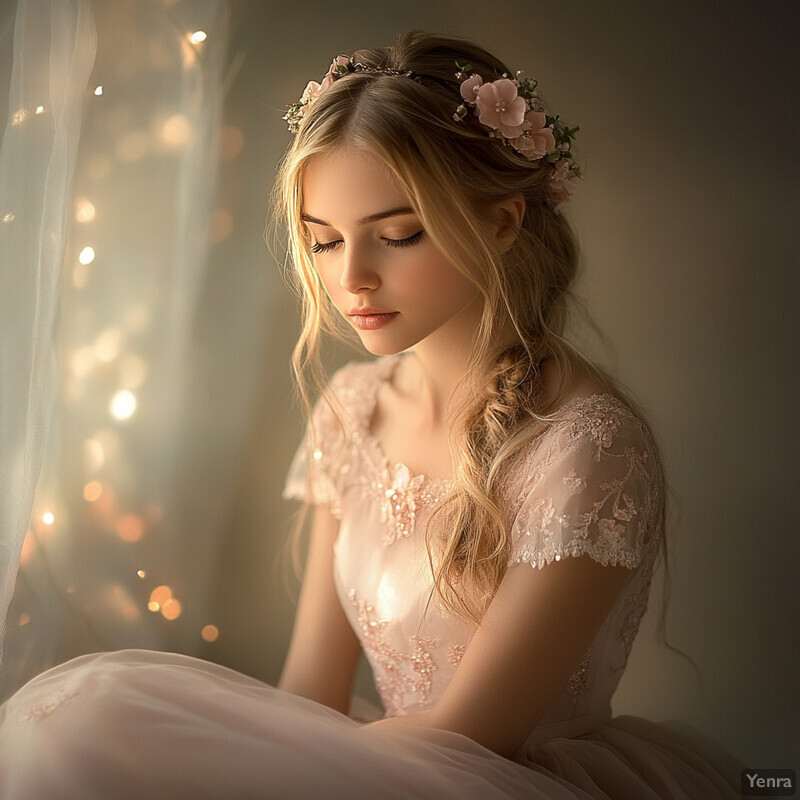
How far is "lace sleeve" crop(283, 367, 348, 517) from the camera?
1.44 meters

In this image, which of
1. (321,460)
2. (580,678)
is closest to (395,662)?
(580,678)

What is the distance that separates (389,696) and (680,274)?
3.10 ft

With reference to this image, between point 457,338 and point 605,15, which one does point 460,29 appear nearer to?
point 605,15

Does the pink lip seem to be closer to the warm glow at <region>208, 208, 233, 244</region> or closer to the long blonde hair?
the long blonde hair

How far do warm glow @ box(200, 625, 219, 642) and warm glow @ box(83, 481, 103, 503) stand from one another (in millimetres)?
371

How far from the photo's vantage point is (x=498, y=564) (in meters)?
1.11

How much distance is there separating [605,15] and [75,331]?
1.14m

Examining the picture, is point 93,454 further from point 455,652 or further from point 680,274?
point 680,274

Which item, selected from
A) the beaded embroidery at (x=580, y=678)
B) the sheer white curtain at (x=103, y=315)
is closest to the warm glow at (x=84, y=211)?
the sheer white curtain at (x=103, y=315)

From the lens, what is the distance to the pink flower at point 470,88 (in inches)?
43.7

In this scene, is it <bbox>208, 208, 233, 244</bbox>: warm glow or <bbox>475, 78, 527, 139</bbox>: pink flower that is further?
<bbox>208, 208, 233, 244</bbox>: warm glow

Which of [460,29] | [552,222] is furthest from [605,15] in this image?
[552,222]

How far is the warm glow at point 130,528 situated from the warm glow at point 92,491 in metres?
0.06

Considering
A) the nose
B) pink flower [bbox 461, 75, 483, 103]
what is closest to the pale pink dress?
the nose
